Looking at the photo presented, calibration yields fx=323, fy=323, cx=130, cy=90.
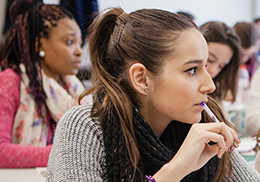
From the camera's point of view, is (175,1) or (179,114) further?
(175,1)

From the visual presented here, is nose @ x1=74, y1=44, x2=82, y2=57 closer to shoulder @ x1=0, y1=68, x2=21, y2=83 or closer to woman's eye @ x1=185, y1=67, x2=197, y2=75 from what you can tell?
shoulder @ x1=0, y1=68, x2=21, y2=83

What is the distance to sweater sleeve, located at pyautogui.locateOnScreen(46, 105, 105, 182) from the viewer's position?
30.5 inches

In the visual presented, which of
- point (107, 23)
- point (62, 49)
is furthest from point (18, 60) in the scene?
point (107, 23)

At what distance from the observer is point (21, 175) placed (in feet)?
3.99

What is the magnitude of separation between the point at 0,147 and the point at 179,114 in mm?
818

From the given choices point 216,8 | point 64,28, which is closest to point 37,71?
point 64,28

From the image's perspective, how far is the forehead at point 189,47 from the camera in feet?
2.82

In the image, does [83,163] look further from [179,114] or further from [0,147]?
[0,147]

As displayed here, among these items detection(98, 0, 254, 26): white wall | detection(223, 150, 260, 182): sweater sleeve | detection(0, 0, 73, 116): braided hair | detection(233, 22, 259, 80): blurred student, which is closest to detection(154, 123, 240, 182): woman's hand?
detection(223, 150, 260, 182): sweater sleeve

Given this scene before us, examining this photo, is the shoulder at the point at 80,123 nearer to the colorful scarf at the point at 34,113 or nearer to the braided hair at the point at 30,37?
the colorful scarf at the point at 34,113

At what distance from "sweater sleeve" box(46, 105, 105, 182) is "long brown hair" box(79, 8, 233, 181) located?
0.04 metres

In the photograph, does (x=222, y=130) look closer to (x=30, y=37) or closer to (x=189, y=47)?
(x=189, y=47)

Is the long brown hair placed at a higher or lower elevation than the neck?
higher

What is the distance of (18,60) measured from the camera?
1.71 meters
